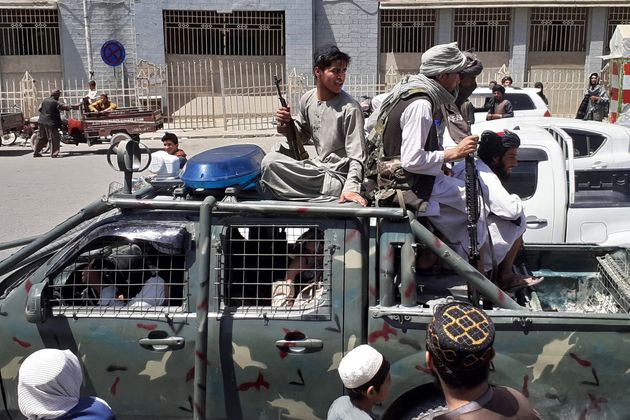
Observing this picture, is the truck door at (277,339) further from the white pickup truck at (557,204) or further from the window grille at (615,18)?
the window grille at (615,18)

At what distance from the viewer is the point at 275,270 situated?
13.3ft

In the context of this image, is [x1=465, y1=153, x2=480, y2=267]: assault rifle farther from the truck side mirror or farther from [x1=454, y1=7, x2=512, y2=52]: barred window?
[x1=454, y1=7, x2=512, y2=52]: barred window

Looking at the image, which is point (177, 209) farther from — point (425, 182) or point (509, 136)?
point (509, 136)

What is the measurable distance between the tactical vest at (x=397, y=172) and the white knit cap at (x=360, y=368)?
3.77ft


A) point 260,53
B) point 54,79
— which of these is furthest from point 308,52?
point 54,79

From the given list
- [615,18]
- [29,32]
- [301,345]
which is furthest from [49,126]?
[615,18]

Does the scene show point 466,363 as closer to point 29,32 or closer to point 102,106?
point 102,106

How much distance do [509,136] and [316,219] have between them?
146 cm

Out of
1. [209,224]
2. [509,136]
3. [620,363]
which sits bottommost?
[620,363]

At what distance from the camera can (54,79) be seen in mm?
27219

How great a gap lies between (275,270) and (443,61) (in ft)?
5.02

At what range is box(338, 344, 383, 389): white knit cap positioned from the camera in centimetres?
317

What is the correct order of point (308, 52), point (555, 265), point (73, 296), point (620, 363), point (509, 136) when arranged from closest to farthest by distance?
point (620, 363)
point (73, 296)
point (509, 136)
point (555, 265)
point (308, 52)

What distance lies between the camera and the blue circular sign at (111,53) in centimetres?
2156
